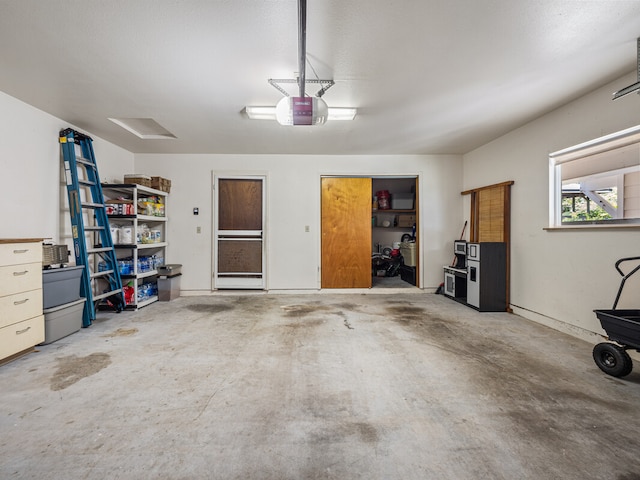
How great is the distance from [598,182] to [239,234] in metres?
5.02

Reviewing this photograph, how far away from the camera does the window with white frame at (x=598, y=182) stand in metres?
2.65

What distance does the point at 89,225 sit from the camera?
3996 millimetres

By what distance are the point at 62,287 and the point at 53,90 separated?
2038 mm

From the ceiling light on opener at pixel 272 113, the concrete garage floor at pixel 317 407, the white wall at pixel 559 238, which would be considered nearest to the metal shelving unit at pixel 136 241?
the concrete garage floor at pixel 317 407

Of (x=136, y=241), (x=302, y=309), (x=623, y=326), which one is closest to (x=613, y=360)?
(x=623, y=326)

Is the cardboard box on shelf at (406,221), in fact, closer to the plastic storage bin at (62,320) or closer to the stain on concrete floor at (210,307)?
the stain on concrete floor at (210,307)

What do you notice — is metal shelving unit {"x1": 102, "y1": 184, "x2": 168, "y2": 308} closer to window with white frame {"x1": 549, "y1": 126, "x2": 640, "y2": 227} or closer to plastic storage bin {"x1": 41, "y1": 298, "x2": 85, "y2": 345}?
plastic storage bin {"x1": 41, "y1": 298, "x2": 85, "y2": 345}

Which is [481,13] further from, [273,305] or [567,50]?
[273,305]

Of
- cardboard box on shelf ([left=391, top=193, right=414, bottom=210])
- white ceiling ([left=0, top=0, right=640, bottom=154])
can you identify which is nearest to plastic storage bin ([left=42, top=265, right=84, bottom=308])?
white ceiling ([left=0, top=0, right=640, bottom=154])

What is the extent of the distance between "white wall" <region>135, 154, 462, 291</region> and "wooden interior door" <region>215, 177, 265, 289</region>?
0.17 m

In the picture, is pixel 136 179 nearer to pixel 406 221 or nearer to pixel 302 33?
pixel 302 33

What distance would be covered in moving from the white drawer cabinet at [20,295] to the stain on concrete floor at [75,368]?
38 centimetres

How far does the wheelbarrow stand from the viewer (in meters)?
2.03

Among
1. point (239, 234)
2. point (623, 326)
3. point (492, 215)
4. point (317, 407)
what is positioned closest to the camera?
point (317, 407)
